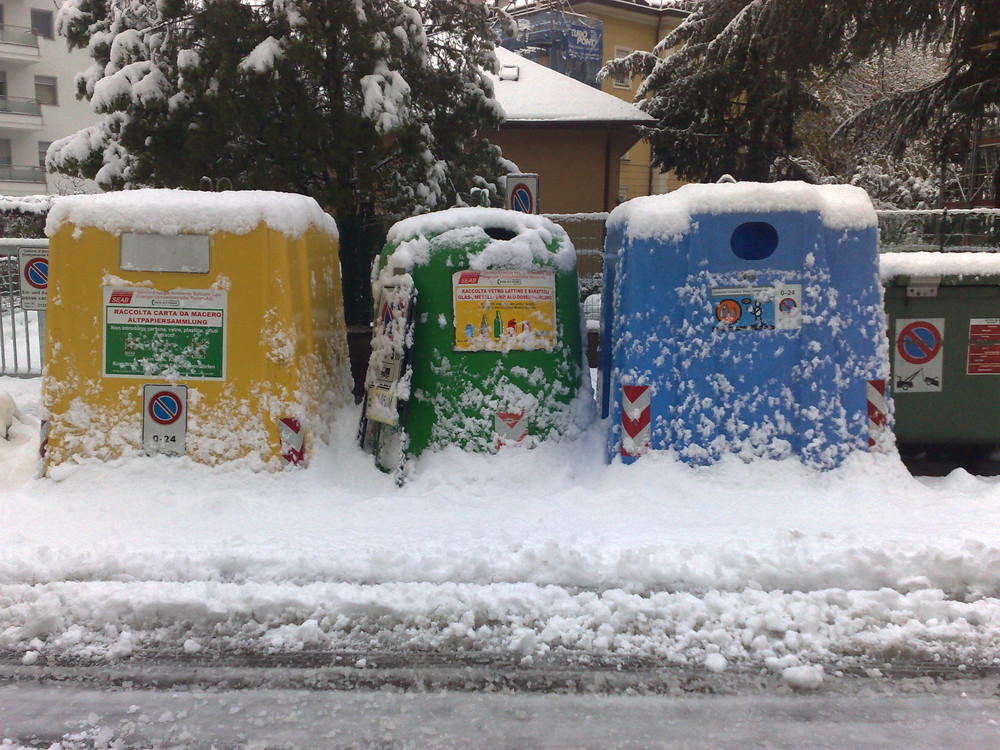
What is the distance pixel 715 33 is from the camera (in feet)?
61.7

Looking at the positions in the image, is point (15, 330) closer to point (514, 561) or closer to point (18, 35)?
point (514, 561)

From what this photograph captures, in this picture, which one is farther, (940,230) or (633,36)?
(633,36)

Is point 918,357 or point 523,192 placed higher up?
point 523,192

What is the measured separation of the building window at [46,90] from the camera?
122 feet

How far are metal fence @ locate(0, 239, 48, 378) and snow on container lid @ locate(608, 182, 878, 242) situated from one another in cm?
618

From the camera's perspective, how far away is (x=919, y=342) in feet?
17.4

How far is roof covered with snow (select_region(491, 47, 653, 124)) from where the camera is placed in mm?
17078

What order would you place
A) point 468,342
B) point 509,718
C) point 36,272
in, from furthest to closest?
point 36,272 < point 468,342 < point 509,718

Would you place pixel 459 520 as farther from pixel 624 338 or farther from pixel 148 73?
pixel 148 73

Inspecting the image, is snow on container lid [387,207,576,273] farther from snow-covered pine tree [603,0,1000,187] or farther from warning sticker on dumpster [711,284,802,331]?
snow-covered pine tree [603,0,1000,187]

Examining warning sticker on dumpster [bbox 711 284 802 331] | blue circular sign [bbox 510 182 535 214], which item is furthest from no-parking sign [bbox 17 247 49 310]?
warning sticker on dumpster [bbox 711 284 802 331]

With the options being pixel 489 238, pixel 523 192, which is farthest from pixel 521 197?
pixel 489 238

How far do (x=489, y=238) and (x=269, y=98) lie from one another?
4.53 meters

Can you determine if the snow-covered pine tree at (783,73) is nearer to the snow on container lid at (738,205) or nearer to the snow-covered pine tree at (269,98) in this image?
the snow-covered pine tree at (269,98)
